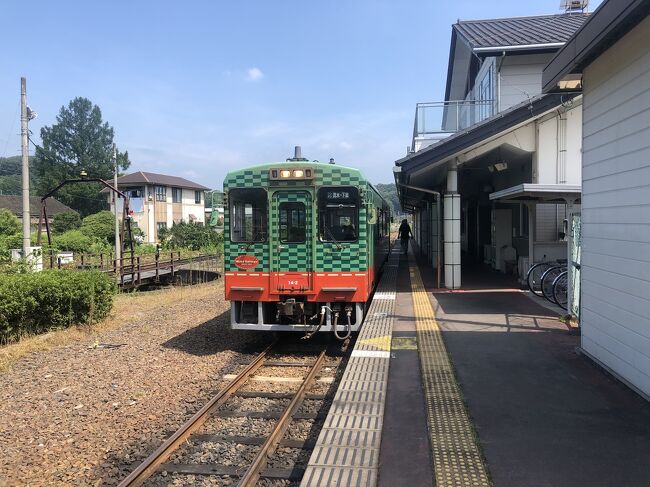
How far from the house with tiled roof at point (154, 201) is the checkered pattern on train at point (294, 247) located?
4095cm

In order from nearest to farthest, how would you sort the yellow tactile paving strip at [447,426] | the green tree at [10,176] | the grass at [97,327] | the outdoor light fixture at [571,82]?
the yellow tactile paving strip at [447,426] → the outdoor light fixture at [571,82] → the grass at [97,327] → the green tree at [10,176]

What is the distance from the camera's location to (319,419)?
5.24 m

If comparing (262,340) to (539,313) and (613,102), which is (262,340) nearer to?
(539,313)

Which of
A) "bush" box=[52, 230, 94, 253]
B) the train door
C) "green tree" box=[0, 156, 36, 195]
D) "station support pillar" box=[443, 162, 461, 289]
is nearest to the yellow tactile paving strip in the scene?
the train door

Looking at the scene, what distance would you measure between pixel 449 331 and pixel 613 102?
3891 mm

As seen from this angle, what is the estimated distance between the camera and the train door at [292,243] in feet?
24.9

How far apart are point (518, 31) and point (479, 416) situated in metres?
14.2

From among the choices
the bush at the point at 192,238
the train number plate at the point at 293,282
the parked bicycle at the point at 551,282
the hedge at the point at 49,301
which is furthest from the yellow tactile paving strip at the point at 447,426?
the bush at the point at 192,238

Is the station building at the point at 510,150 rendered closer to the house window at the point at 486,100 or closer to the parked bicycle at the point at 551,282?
the house window at the point at 486,100

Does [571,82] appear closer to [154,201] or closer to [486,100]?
[486,100]

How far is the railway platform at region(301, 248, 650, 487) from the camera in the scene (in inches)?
134

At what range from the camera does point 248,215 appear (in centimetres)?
777

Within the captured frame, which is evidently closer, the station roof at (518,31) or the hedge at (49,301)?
the hedge at (49,301)

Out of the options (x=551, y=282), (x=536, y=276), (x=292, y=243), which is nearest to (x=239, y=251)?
(x=292, y=243)
